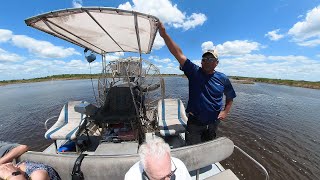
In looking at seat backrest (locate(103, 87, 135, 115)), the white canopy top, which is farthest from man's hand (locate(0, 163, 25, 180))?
seat backrest (locate(103, 87, 135, 115))

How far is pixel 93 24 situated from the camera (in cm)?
433

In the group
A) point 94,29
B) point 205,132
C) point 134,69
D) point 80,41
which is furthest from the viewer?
point 134,69

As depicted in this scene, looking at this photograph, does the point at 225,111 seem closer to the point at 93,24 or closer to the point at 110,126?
the point at 93,24

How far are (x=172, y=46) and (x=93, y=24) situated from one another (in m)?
2.10

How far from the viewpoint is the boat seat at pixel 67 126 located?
5.46 m

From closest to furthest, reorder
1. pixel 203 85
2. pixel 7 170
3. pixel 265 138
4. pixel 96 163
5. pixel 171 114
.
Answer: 1. pixel 7 170
2. pixel 96 163
3. pixel 203 85
4. pixel 171 114
5. pixel 265 138

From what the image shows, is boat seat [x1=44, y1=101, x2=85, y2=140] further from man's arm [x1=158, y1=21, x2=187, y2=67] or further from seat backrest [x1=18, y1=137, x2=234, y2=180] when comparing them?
man's arm [x1=158, y1=21, x2=187, y2=67]

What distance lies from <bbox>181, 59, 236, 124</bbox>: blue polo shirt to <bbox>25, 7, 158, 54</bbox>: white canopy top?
45.9 inches

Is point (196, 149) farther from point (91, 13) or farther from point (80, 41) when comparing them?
point (80, 41)

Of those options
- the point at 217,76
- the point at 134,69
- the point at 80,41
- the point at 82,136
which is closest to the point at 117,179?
the point at 217,76

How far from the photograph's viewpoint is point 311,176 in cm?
680

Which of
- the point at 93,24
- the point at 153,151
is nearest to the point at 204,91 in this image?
the point at 153,151

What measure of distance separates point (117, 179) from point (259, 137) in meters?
9.61

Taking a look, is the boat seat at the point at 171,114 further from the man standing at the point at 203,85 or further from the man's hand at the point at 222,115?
the man standing at the point at 203,85
